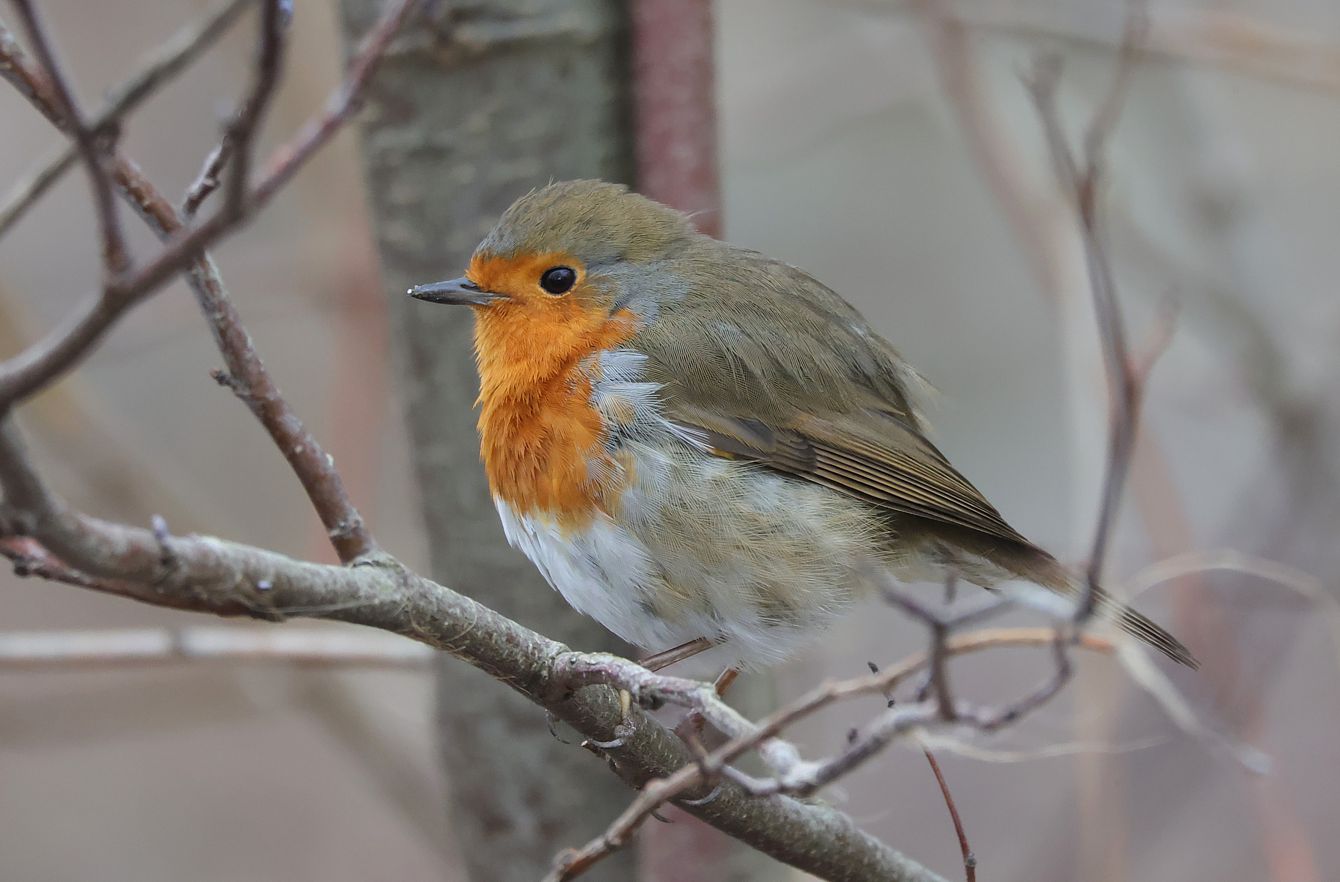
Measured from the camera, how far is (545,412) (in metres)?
2.60

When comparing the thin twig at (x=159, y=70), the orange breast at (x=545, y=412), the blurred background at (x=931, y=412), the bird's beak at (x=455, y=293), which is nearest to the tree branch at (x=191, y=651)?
the blurred background at (x=931, y=412)

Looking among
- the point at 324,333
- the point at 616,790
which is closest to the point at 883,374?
the point at 616,790

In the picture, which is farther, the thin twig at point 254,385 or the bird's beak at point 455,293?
the bird's beak at point 455,293

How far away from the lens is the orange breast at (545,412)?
2508 mm

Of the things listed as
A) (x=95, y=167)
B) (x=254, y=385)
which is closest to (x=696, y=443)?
(x=254, y=385)

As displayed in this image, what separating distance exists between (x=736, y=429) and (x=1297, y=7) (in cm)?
464

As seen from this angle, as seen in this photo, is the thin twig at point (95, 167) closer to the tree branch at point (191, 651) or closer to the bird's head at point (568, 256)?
the bird's head at point (568, 256)

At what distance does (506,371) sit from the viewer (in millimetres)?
2686

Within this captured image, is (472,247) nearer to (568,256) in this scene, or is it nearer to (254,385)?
(568,256)

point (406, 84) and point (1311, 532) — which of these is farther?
point (1311, 532)

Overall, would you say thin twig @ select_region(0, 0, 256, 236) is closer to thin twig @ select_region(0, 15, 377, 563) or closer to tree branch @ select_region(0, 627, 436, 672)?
thin twig @ select_region(0, 15, 377, 563)

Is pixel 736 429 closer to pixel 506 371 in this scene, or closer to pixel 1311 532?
pixel 506 371

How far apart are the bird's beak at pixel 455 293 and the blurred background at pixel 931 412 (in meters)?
0.45

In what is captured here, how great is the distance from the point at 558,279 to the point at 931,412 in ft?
3.30
